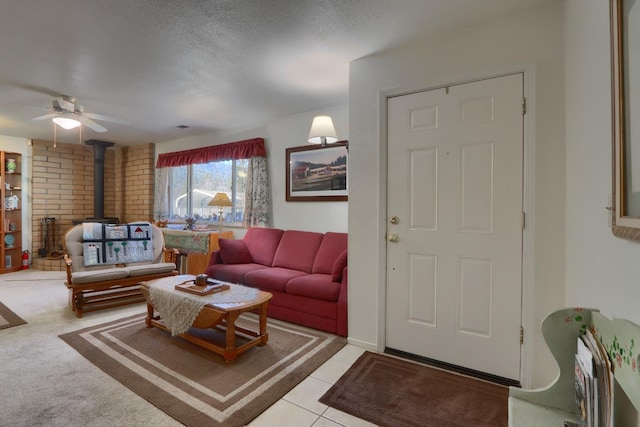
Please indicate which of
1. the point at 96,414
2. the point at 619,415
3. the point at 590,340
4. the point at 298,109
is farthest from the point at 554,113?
the point at 96,414

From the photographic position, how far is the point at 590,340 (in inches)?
36.8

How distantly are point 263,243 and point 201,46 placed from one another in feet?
7.76

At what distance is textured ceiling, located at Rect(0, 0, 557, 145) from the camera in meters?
1.94

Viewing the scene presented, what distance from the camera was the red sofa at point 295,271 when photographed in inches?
113

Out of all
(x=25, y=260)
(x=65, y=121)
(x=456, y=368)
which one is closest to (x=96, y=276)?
(x=65, y=121)

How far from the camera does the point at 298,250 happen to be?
373 cm

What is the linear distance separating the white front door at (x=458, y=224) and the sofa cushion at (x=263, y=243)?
1.89 metres

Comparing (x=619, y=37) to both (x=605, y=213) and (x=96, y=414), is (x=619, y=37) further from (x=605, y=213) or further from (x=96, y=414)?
(x=96, y=414)

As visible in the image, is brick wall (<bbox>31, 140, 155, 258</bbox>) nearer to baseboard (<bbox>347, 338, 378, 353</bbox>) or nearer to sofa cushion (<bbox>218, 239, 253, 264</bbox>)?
sofa cushion (<bbox>218, 239, 253, 264</bbox>)

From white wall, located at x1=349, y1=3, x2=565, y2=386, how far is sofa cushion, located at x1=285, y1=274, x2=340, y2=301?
0.28 meters

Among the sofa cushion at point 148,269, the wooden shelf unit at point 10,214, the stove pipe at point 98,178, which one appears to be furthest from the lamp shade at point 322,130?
the wooden shelf unit at point 10,214

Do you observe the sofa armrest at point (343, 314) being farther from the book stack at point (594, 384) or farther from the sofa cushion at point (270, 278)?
the book stack at point (594, 384)

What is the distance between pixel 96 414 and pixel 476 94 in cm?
300

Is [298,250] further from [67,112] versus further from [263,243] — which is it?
[67,112]
